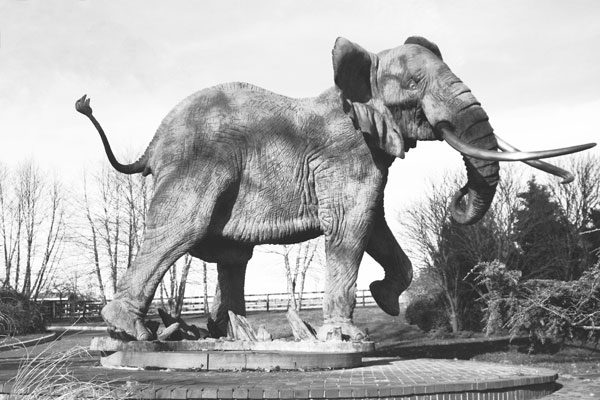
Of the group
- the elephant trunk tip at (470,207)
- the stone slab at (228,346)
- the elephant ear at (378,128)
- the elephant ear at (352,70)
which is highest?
the elephant ear at (352,70)

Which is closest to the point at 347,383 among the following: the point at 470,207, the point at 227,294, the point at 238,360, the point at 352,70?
the point at 238,360

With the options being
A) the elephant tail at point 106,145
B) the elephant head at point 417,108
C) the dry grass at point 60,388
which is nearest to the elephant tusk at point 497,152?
the elephant head at point 417,108

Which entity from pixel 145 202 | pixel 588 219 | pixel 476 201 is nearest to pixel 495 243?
pixel 588 219

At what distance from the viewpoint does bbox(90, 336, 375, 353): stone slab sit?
26.6 ft

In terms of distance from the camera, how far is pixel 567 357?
17.5 metres

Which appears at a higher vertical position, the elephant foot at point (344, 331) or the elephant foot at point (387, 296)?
the elephant foot at point (387, 296)

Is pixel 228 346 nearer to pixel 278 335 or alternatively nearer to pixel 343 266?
pixel 343 266

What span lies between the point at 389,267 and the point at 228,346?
2426 millimetres

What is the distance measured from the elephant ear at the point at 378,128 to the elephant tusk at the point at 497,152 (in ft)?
1.80

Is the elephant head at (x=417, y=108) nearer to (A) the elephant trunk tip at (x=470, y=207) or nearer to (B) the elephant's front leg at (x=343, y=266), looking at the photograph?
(A) the elephant trunk tip at (x=470, y=207)

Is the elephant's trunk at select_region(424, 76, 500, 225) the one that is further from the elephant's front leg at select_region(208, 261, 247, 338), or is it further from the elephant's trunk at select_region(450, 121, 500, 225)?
the elephant's front leg at select_region(208, 261, 247, 338)

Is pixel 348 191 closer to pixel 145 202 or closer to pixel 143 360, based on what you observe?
pixel 143 360

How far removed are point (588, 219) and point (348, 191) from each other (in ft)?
76.3

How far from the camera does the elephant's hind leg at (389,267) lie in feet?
30.9
